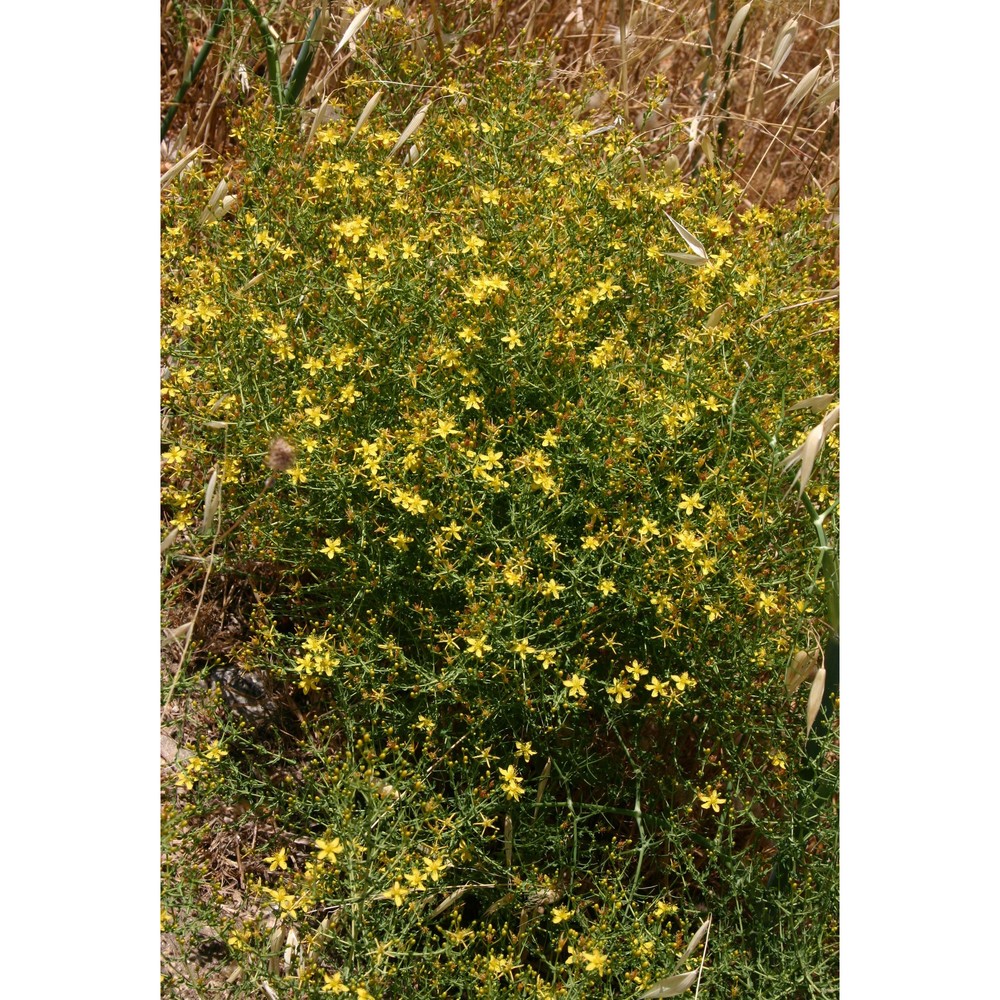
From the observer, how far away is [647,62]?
2949mm

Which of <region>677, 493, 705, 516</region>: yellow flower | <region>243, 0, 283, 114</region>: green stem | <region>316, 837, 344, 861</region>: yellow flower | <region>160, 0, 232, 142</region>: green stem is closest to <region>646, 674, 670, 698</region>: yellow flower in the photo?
<region>677, 493, 705, 516</region>: yellow flower

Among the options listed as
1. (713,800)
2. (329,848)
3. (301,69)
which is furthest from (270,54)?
(713,800)

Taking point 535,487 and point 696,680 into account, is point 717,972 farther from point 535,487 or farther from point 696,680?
point 535,487

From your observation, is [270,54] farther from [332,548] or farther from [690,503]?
[690,503]

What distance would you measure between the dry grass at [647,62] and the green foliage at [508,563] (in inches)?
19.6

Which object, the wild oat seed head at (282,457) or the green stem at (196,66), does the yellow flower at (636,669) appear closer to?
the wild oat seed head at (282,457)

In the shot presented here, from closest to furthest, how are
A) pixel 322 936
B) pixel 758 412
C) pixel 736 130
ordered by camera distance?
pixel 322 936, pixel 758 412, pixel 736 130

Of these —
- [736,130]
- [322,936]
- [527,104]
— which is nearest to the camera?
[322,936]

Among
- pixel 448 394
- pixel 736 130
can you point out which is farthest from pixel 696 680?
pixel 736 130

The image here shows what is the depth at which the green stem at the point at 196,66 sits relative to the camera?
102 inches

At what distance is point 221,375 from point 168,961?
1.04 m

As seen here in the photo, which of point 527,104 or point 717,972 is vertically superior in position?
point 527,104

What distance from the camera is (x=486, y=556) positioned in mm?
1896

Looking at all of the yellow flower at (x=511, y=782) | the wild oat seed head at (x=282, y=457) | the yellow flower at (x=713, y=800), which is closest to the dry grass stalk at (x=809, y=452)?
the yellow flower at (x=713, y=800)
